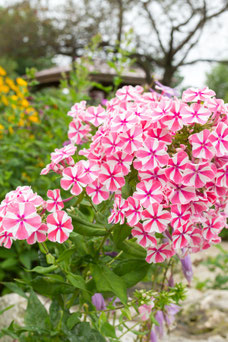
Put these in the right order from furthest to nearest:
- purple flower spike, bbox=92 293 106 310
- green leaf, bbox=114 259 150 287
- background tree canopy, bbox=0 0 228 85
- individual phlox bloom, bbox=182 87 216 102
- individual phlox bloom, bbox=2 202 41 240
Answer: background tree canopy, bbox=0 0 228 85 < purple flower spike, bbox=92 293 106 310 < green leaf, bbox=114 259 150 287 < individual phlox bloom, bbox=182 87 216 102 < individual phlox bloom, bbox=2 202 41 240

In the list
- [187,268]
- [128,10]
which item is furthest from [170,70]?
[187,268]

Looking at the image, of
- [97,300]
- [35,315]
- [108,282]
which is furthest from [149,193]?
[35,315]

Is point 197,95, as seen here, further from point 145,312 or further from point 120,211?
point 145,312

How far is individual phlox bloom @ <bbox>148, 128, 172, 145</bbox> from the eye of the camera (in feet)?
2.47

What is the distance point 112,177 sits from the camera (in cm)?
75

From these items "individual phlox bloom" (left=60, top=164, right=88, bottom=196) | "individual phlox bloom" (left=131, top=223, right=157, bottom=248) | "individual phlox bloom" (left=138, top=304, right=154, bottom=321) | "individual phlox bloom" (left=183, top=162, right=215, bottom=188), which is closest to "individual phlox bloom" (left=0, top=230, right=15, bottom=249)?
"individual phlox bloom" (left=60, top=164, right=88, bottom=196)

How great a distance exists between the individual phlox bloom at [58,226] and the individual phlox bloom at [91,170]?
93mm

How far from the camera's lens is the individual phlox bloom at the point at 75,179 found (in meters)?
0.76

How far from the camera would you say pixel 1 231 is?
0.72 meters

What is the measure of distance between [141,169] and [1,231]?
29 centimetres

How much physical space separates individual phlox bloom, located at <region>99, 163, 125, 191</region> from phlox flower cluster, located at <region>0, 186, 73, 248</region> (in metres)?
0.10

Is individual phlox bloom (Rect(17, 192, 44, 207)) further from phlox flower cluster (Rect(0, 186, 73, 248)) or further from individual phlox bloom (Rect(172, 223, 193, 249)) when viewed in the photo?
individual phlox bloom (Rect(172, 223, 193, 249))

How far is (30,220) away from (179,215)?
280 mm

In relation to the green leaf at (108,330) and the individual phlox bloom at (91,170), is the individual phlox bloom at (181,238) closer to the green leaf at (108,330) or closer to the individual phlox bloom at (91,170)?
the individual phlox bloom at (91,170)
